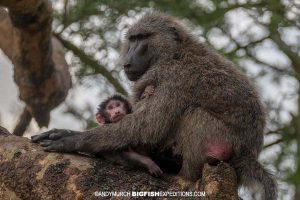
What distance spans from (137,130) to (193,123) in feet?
1.19

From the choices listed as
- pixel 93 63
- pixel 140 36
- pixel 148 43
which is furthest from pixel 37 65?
pixel 148 43

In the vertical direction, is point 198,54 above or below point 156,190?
above

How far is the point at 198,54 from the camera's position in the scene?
170 inches

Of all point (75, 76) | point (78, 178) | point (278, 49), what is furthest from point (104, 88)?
point (78, 178)

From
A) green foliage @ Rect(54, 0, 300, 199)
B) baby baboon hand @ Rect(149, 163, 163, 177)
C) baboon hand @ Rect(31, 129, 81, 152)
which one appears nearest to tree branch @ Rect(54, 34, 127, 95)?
green foliage @ Rect(54, 0, 300, 199)

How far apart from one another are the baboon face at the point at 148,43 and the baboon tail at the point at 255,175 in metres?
1.05

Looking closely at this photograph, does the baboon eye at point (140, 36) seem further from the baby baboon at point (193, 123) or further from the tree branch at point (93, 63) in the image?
the tree branch at point (93, 63)

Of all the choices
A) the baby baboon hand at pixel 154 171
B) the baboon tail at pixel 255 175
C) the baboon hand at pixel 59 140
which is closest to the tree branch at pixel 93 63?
the baboon hand at pixel 59 140

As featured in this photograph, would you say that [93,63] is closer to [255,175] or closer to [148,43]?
[148,43]

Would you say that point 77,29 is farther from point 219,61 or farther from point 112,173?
point 112,173

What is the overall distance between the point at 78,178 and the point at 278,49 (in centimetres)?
412

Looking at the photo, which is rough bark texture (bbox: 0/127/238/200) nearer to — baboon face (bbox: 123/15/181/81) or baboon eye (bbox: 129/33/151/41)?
baboon face (bbox: 123/15/181/81)

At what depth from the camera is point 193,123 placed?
374cm

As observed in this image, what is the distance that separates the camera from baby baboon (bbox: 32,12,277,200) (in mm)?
3672
